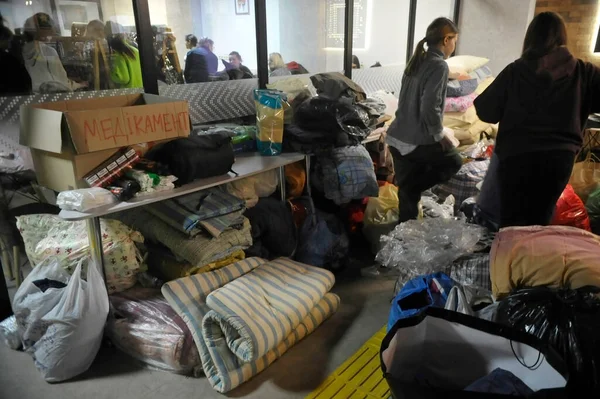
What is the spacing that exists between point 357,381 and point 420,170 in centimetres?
130

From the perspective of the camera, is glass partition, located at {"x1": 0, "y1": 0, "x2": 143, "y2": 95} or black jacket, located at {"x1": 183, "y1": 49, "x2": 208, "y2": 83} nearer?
glass partition, located at {"x1": 0, "y1": 0, "x2": 143, "y2": 95}

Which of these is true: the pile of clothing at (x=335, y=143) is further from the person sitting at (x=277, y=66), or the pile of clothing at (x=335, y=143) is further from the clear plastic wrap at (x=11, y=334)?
the clear plastic wrap at (x=11, y=334)

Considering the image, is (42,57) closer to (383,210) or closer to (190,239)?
(190,239)

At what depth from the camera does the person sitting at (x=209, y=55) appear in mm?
3059

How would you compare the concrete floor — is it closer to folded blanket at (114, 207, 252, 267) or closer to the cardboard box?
folded blanket at (114, 207, 252, 267)

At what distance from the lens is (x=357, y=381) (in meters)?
1.93

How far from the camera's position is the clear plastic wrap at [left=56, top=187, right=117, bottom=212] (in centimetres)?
186

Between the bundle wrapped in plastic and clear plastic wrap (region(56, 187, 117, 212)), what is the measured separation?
1.38 m

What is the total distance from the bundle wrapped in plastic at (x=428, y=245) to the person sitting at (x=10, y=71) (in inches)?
77.4

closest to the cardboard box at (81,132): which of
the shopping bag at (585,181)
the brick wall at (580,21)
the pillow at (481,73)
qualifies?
the shopping bag at (585,181)

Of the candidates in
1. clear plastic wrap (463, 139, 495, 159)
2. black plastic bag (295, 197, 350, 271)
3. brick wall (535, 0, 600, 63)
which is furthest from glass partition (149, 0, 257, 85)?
brick wall (535, 0, 600, 63)

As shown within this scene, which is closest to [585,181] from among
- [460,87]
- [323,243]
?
[460,87]

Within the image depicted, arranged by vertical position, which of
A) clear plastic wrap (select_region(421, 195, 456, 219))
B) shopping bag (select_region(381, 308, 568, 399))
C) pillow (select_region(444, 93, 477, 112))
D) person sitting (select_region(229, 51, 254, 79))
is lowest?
clear plastic wrap (select_region(421, 195, 456, 219))

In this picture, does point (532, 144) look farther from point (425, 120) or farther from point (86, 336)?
point (86, 336)
